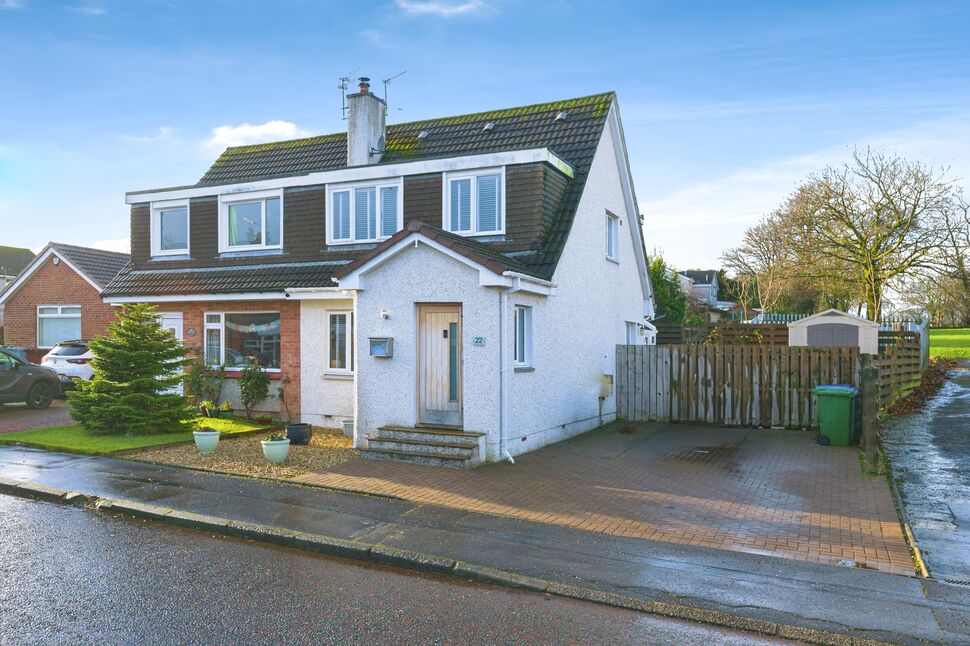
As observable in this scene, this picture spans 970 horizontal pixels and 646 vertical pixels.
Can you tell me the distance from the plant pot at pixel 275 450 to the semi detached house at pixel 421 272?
55.4 inches

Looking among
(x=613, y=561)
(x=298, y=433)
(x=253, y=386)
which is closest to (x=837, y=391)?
(x=613, y=561)

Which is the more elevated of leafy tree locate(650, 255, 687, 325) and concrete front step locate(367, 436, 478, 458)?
leafy tree locate(650, 255, 687, 325)

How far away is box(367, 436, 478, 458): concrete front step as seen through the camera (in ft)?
37.4

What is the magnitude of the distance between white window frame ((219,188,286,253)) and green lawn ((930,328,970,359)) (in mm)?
38962

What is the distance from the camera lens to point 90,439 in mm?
13477

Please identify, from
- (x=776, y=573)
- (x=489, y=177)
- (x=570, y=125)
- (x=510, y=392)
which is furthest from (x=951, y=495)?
(x=570, y=125)

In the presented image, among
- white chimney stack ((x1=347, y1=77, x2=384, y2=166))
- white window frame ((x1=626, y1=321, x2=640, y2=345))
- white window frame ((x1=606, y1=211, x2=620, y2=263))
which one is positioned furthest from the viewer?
white window frame ((x1=626, y1=321, x2=640, y2=345))

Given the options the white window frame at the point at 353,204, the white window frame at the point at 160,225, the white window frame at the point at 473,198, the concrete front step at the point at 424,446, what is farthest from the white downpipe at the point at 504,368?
the white window frame at the point at 160,225

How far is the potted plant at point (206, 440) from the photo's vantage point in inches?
486

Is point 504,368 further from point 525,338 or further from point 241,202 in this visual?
point 241,202

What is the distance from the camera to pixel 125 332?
46.6 feet

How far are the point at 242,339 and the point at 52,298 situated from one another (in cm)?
1363

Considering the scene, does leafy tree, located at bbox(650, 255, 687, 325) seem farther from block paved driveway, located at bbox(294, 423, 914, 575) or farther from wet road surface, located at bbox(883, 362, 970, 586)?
block paved driveway, located at bbox(294, 423, 914, 575)

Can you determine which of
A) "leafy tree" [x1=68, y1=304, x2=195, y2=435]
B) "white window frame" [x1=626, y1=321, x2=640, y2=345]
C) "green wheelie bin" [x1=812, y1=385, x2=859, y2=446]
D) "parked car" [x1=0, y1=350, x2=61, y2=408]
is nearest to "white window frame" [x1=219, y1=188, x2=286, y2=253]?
"leafy tree" [x1=68, y1=304, x2=195, y2=435]
